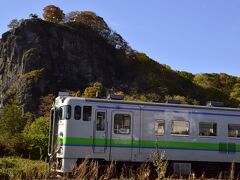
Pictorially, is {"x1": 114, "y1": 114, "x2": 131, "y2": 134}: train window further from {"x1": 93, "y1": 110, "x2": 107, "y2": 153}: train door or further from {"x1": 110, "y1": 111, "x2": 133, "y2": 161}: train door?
{"x1": 93, "y1": 110, "x2": 107, "y2": 153}: train door

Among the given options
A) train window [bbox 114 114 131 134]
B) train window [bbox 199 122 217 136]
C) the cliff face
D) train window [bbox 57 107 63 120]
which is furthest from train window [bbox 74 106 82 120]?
the cliff face

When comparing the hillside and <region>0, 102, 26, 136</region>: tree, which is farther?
the hillside

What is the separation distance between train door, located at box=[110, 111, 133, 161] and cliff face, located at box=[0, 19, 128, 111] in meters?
44.5

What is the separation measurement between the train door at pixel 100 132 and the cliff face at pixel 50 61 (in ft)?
146

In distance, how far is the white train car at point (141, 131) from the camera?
16656mm

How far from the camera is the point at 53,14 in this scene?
262 feet

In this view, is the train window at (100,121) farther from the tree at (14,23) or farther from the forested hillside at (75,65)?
the tree at (14,23)

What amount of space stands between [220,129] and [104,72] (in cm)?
5206

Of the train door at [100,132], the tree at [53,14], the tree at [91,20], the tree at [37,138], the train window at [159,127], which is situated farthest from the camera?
the tree at [91,20]

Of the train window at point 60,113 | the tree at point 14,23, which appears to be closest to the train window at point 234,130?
the train window at point 60,113

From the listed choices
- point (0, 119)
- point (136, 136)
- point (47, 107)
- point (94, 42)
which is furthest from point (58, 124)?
point (94, 42)

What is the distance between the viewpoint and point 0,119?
34188 millimetres

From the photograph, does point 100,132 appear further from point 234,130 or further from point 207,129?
point 234,130

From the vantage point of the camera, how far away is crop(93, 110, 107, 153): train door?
1669 cm
